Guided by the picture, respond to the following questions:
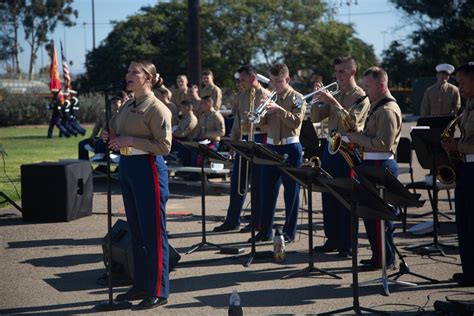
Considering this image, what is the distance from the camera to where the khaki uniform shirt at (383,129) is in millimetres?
8328

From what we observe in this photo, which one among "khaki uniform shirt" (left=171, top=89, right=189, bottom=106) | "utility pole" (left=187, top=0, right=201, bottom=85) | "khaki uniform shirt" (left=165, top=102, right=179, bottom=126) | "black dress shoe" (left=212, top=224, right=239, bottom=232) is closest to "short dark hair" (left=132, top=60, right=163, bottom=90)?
"black dress shoe" (left=212, top=224, right=239, bottom=232)

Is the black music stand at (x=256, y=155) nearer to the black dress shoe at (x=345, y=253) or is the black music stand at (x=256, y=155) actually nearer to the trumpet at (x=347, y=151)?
the trumpet at (x=347, y=151)

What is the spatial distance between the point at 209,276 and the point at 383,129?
2517 millimetres

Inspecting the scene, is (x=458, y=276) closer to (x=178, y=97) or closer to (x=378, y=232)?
(x=378, y=232)

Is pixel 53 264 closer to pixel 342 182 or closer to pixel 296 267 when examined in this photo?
pixel 296 267

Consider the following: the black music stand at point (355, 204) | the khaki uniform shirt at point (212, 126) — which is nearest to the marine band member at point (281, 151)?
the black music stand at point (355, 204)

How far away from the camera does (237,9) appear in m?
55.8

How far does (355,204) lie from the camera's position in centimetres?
695

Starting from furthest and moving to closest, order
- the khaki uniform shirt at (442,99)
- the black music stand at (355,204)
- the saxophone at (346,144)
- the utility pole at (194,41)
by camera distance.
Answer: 1. the utility pole at (194,41)
2. the khaki uniform shirt at (442,99)
3. the saxophone at (346,144)
4. the black music stand at (355,204)

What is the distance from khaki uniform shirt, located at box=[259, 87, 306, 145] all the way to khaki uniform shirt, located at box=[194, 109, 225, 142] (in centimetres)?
527

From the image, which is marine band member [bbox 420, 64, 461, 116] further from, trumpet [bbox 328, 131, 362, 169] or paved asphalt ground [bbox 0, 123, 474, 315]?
trumpet [bbox 328, 131, 362, 169]

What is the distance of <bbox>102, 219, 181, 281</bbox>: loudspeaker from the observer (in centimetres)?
852

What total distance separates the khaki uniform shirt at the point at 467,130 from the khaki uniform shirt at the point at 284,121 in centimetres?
260

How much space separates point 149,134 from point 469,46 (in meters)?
40.8
